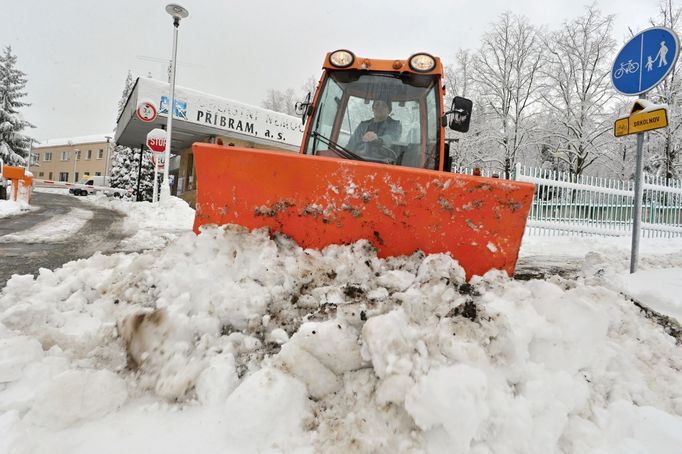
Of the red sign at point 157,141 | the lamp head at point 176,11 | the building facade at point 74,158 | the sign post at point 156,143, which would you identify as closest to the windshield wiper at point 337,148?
the lamp head at point 176,11

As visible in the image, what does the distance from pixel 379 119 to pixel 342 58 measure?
72 cm

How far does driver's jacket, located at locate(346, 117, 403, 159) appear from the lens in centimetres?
360

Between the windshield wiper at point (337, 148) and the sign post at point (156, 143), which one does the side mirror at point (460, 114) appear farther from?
the sign post at point (156, 143)

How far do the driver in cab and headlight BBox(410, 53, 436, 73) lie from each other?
1.32ft

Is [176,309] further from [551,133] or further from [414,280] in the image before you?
[551,133]

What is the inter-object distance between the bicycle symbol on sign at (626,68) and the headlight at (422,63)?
2234mm

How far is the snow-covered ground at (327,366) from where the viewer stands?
4.45 feet

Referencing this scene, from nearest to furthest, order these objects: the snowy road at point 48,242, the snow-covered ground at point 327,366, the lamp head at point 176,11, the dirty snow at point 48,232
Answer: the snow-covered ground at point 327,366 → the snowy road at point 48,242 → the dirty snow at point 48,232 → the lamp head at point 176,11

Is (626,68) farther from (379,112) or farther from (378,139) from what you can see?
(378,139)

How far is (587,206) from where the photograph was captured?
31.8 ft

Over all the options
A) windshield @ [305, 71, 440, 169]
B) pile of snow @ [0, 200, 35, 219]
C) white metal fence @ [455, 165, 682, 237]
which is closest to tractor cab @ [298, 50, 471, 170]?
windshield @ [305, 71, 440, 169]

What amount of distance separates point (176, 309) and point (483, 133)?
19479 millimetres

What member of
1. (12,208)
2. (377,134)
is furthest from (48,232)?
(377,134)

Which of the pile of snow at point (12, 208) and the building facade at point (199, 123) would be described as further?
the building facade at point (199, 123)
